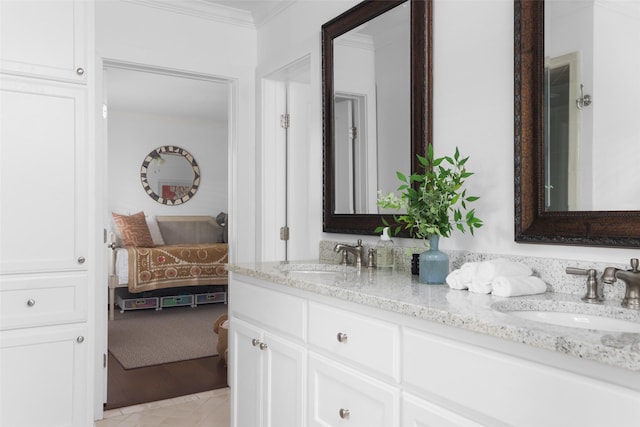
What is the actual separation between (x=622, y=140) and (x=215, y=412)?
249cm

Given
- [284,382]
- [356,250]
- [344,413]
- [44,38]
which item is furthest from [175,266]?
[344,413]

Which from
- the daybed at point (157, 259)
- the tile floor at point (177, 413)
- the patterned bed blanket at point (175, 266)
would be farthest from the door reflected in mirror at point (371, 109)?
the daybed at point (157, 259)

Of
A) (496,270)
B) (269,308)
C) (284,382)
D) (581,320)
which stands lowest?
(284,382)

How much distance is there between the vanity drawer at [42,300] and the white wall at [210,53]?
1200 mm

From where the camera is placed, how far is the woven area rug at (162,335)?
4.04 m

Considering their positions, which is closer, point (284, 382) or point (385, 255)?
point (284, 382)

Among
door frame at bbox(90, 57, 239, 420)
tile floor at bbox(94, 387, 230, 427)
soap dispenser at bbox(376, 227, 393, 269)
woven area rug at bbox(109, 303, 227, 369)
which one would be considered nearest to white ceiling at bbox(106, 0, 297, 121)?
door frame at bbox(90, 57, 239, 420)

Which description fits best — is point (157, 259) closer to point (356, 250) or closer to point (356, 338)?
point (356, 250)

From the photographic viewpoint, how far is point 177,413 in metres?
2.92

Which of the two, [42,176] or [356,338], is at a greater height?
[42,176]

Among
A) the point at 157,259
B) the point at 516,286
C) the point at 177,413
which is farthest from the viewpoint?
the point at 157,259

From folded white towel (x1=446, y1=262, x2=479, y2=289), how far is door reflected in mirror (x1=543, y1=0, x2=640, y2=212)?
30 cm

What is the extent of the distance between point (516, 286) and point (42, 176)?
6.61ft

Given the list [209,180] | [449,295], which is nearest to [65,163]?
[449,295]
